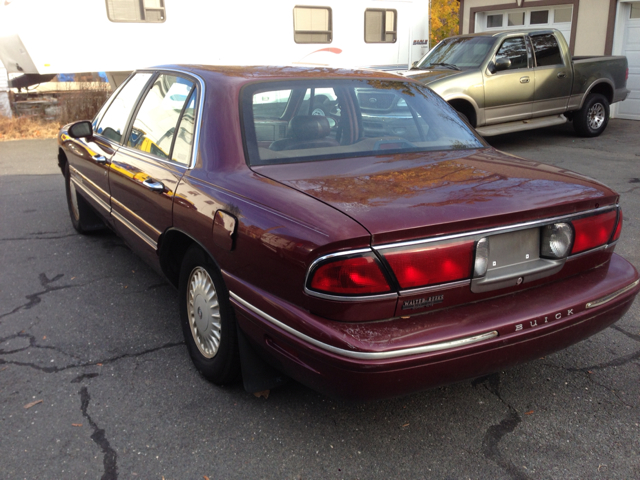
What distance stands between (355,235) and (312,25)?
1154cm

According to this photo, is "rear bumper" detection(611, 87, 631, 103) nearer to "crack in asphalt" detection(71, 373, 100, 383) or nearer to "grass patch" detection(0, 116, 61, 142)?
"crack in asphalt" detection(71, 373, 100, 383)

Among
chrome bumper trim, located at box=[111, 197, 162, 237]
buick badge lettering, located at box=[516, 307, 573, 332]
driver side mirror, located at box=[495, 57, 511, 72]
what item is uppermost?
driver side mirror, located at box=[495, 57, 511, 72]

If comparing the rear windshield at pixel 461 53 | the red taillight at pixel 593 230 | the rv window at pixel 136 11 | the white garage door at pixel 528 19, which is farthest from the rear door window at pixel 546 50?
the red taillight at pixel 593 230

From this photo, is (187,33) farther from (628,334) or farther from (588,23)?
(628,334)

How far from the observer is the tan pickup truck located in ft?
30.3

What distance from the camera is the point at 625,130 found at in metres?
11.6

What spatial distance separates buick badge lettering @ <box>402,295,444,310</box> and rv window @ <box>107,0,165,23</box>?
35.0 feet

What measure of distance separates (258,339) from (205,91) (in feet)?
4.56

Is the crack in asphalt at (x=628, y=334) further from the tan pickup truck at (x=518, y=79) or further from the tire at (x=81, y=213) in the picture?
the tan pickup truck at (x=518, y=79)

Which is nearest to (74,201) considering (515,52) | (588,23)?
(515,52)

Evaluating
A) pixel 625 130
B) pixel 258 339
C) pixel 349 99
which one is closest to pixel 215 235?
pixel 258 339

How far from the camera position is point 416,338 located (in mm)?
2135

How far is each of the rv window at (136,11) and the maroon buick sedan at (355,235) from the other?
8.47 meters

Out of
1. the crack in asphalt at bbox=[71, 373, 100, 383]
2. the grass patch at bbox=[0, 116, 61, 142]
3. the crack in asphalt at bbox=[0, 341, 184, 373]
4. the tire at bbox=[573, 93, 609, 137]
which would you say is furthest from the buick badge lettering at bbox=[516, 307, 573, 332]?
the grass patch at bbox=[0, 116, 61, 142]
